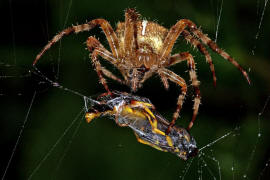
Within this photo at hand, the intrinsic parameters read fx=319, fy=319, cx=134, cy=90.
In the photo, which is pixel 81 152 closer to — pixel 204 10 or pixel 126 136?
pixel 126 136

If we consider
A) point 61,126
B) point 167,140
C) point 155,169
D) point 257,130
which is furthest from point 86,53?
point 257,130

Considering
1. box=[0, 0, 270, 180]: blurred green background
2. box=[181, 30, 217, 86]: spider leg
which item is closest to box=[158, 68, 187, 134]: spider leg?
box=[181, 30, 217, 86]: spider leg

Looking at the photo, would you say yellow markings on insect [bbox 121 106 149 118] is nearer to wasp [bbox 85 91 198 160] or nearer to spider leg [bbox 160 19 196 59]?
wasp [bbox 85 91 198 160]

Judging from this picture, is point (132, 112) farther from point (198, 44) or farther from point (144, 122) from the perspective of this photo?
point (198, 44)

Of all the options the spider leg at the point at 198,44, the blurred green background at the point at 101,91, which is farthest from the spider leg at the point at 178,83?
the blurred green background at the point at 101,91

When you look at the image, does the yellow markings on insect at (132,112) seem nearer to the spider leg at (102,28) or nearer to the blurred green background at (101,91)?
the spider leg at (102,28)
